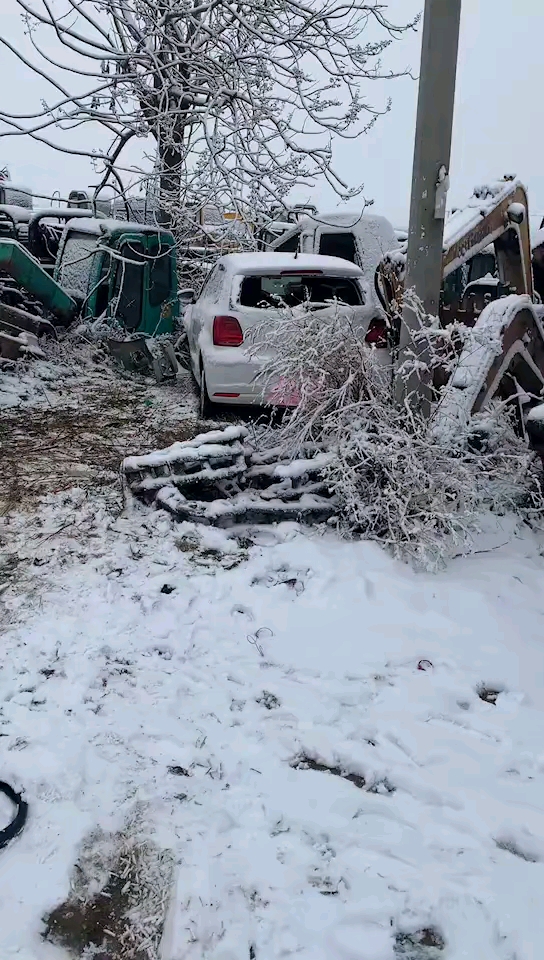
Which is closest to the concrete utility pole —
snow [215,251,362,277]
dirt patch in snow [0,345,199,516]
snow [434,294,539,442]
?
snow [434,294,539,442]

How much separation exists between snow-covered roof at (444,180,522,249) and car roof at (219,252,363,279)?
4.81 feet

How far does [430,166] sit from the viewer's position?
4.37 m

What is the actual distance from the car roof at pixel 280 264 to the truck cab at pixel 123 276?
11.9 feet

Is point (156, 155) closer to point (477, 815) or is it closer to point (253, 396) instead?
point (253, 396)

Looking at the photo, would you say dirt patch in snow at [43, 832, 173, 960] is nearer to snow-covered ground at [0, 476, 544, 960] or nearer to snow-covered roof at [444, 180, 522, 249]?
snow-covered ground at [0, 476, 544, 960]

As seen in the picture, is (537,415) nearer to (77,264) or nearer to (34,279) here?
(34,279)

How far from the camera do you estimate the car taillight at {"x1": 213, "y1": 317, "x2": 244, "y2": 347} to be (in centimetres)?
645

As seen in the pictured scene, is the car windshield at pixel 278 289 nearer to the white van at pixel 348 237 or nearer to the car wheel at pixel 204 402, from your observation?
the car wheel at pixel 204 402

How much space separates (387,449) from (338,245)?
832cm

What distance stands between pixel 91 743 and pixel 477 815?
1408 millimetres

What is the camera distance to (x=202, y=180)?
749cm

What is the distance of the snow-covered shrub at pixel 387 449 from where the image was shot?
4078mm

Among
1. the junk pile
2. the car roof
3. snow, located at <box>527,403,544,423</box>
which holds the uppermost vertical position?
the car roof

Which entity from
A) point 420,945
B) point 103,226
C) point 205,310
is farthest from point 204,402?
point 420,945
